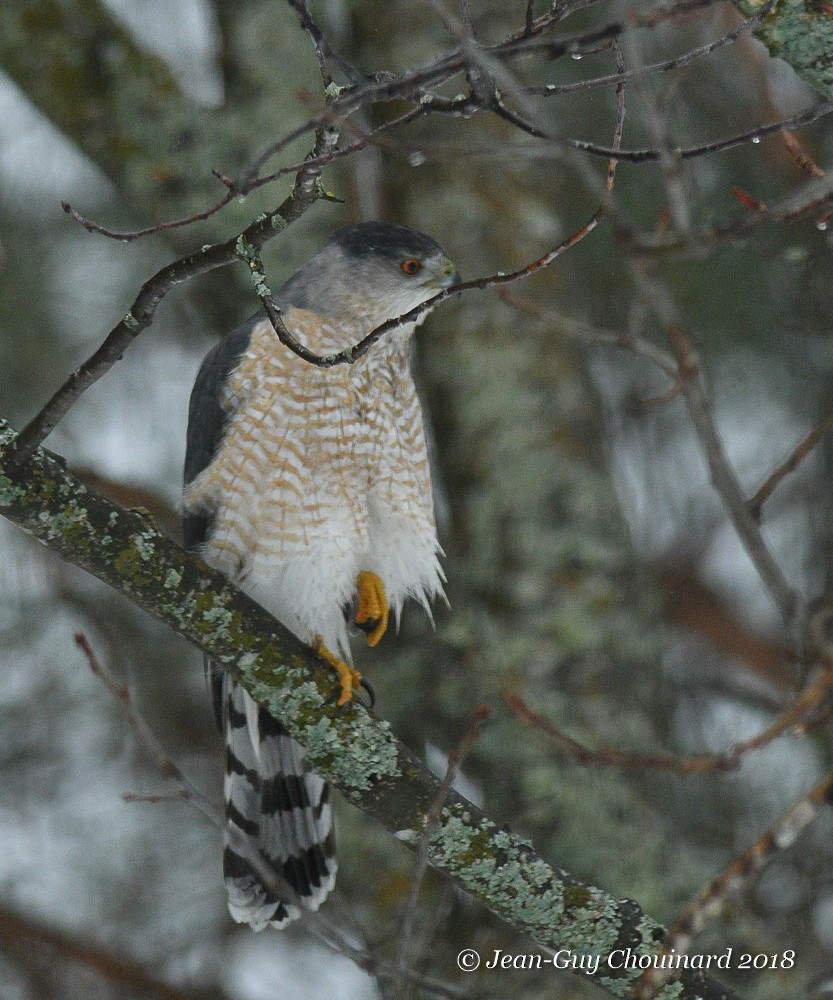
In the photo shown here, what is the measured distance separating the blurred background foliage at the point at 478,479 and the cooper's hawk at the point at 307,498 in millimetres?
1007

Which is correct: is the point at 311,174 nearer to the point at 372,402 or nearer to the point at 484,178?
the point at 372,402

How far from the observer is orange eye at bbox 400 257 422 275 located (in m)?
4.20

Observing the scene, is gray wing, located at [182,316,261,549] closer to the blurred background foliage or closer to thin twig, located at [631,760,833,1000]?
the blurred background foliage

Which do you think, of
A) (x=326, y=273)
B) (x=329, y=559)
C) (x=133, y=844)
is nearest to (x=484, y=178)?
(x=326, y=273)

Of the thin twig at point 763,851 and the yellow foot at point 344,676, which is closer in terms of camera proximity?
the thin twig at point 763,851

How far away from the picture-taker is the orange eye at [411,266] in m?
4.20

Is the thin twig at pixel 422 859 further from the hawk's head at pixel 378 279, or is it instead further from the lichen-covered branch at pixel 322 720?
the hawk's head at pixel 378 279

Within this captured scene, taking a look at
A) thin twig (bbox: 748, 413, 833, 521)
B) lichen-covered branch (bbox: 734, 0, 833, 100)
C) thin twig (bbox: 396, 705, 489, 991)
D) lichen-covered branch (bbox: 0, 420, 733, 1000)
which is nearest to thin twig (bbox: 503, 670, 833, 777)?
thin twig (bbox: 748, 413, 833, 521)

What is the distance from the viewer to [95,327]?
5.90 meters

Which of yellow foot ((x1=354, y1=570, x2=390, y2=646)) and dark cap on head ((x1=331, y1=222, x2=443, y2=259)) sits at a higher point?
dark cap on head ((x1=331, y1=222, x2=443, y2=259))

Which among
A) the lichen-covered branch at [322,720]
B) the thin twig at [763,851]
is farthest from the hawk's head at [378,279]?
the thin twig at [763,851]

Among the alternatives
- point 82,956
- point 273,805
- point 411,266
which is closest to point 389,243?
point 411,266

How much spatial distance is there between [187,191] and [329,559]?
104 inches

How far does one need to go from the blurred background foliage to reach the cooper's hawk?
1007 millimetres
